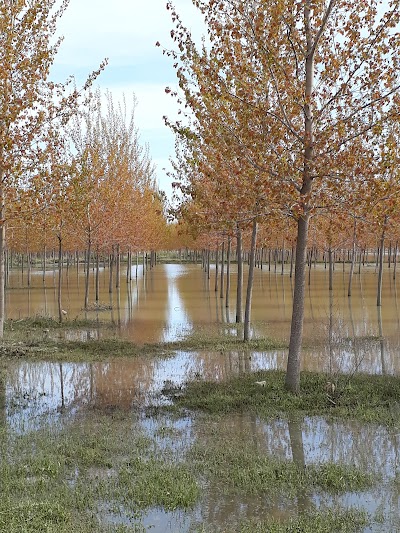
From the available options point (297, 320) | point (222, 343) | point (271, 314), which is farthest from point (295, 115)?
point (271, 314)

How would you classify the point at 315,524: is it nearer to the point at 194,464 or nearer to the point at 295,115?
the point at 194,464

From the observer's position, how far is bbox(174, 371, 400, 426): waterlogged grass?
8528 millimetres

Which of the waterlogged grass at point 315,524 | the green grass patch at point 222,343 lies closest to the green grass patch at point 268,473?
the waterlogged grass at point 315,524

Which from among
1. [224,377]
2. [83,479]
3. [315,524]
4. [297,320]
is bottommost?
[224,377]

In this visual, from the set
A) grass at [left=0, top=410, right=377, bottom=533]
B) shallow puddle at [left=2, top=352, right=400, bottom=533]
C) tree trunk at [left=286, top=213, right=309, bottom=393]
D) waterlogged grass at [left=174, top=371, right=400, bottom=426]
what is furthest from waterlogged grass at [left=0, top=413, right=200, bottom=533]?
tree trunk at [left=286, top=213, right=309, bottom=393]

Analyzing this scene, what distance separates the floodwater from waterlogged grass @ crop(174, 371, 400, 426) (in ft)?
1.22

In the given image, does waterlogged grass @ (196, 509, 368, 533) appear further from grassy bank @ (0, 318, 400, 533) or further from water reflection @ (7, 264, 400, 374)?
water reflection @ (7, 264, 400, 374)

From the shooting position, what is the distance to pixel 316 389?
962 centimetres

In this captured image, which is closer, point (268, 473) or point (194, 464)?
point (268, 473)

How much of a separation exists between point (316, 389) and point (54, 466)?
472cm

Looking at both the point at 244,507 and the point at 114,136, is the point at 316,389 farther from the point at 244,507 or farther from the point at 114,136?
the point at 114,136

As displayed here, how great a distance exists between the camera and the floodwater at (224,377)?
18.0ft

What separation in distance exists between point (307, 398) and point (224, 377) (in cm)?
243

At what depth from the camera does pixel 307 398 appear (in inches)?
361
